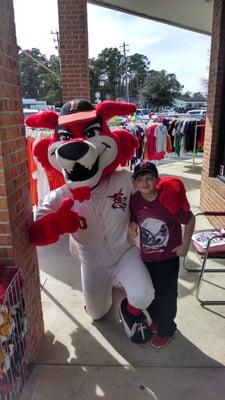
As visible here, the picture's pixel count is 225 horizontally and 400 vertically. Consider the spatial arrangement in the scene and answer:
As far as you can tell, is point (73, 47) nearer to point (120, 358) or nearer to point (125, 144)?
point (125, 144)

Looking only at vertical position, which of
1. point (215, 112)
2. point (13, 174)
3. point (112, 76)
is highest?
point (112, 76)

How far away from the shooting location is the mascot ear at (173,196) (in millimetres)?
2043

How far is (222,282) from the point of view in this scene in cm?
A: 316

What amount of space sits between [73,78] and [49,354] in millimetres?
4113

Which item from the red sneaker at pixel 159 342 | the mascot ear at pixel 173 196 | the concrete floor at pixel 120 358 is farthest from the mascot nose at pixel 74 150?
the red sneaker at pixel 159 342

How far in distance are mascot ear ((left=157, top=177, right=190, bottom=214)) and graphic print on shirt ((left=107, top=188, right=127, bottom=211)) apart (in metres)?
0.28

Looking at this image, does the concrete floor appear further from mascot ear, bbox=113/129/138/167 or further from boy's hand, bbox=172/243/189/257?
mascot ear, bbox=113/129/138/167

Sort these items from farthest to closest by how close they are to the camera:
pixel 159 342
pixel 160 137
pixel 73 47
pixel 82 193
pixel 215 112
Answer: pixel 160 137 < pixel 73 47 < pixel 215 112 < pixel 159 342 < pixel 82 193

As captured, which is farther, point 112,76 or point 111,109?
point 112,76

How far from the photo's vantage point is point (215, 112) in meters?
4.48

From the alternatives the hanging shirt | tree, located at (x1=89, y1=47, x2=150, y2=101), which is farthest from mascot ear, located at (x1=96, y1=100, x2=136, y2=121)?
tree, located at (x1=89, y1=47, x2=150, y2=101)

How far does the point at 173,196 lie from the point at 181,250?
1.25ft

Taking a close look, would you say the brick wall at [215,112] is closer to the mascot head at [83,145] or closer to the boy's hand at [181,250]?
the boy's hand at [181,250]

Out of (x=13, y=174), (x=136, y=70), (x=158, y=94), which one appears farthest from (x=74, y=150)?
(x=136, y=70)
